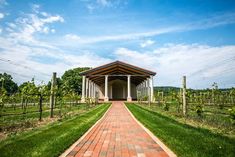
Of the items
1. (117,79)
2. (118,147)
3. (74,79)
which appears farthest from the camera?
(74,79)

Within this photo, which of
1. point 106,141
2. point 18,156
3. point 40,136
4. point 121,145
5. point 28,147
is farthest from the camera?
point 40,136

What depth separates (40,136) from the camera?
24.0 ft

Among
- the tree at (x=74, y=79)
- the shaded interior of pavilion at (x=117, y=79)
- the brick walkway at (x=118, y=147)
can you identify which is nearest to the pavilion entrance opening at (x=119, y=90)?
the shaded interior of pavilion at (x=117, y=79)

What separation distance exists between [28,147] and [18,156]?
2.69ft

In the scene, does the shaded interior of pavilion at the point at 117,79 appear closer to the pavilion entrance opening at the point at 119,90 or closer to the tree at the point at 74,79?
the pavilion entrance opening at the point at 119,90

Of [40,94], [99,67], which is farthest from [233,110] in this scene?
[99,67]

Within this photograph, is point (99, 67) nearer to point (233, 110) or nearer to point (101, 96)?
point (101, 96)

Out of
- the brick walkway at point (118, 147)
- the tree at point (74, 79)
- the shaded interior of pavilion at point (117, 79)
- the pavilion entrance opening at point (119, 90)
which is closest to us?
the brick walkway at point (118, 147)

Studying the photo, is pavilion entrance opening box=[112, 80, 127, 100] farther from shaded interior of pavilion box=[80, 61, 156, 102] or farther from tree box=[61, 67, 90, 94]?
tree box=[61, 67, 90, 94]

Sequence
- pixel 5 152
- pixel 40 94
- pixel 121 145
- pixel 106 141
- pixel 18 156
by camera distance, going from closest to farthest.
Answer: pixel 18 156, pixel 5 152, pixel 121 145, pixel 106 141, pixel 40 94

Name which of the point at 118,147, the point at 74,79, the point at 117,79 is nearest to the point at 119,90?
the point at 117,79

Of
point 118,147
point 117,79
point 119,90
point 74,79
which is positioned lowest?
point 118,147

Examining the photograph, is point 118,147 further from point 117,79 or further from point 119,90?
point 119,90

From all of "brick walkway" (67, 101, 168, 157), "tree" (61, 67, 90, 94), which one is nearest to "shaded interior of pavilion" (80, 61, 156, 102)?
"tree" (61, 67, 90, 94)
